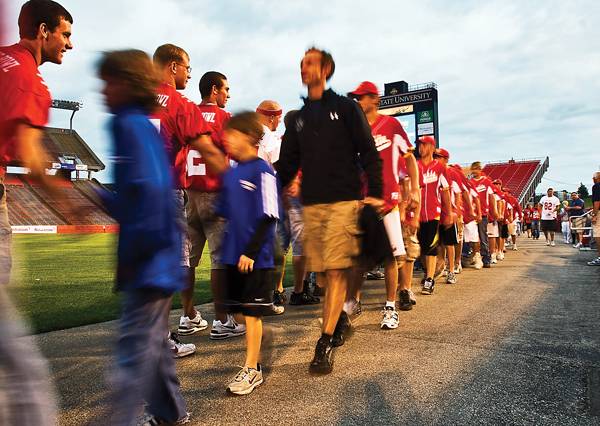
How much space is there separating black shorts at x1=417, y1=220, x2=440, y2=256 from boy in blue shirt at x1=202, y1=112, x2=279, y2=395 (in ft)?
13.7

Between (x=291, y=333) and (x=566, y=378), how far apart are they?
2.28 meters

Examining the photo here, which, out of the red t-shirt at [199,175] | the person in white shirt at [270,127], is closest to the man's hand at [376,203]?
the red t-shirt at [199,175]

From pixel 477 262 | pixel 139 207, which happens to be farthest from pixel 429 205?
pixel 139 207

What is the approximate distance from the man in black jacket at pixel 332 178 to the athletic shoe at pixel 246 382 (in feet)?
1.90

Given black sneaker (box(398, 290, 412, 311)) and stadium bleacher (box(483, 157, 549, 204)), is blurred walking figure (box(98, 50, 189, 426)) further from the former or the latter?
stadium bleacher (box(483, 157, 549, 204))

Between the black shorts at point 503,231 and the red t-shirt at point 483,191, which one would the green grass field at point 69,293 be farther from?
the black shorts at point 503,231

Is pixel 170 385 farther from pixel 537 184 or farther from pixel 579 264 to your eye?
pixel 537 184

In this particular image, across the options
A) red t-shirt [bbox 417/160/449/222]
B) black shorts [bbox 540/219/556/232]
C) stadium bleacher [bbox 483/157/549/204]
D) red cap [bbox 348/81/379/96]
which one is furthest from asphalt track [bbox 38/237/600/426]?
stadium bleacher [bbox 483/157/549/204]

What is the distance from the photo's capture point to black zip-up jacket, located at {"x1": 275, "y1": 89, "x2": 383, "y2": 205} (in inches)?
138

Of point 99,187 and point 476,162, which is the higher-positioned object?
point 476,162

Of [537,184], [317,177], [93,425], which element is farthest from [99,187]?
[537,184]

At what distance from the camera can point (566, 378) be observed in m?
2.99

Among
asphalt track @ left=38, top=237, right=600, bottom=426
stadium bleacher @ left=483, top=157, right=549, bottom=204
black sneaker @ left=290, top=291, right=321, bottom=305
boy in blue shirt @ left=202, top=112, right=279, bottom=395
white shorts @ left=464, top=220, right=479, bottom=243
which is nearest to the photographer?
asphalt track @ left=38, top=237, right=600, bottom=426

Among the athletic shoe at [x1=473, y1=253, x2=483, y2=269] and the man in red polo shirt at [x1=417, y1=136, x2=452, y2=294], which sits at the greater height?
the man in red polo shirt at [x1=417, y1=136, x2=452, y2=294]
